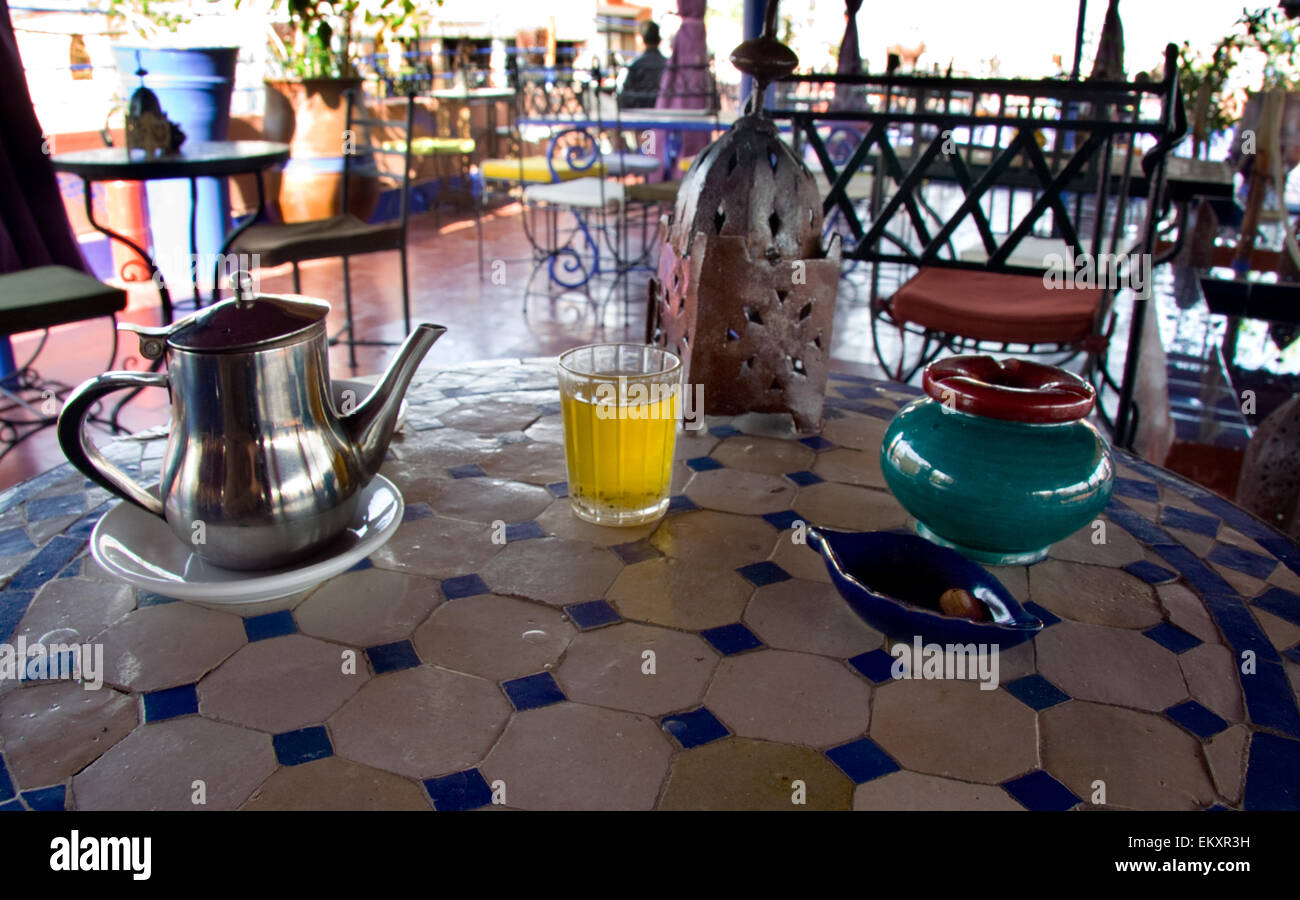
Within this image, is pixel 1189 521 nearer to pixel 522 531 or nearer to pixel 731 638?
pixel 731 638

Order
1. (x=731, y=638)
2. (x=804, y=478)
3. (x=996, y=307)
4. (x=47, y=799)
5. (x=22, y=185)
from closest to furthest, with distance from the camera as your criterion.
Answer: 1. (x=47, y=799)
2. (x=731, y=638)
3. (x=804, y=478)
4. (x=996, y=307)
5. (x=22, y=185)

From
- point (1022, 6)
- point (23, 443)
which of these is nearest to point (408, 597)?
point (23, 443)

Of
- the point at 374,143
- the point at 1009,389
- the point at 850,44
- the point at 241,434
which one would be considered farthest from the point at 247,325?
the point at 374,143

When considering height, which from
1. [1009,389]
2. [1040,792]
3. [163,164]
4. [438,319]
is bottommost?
[438,319]

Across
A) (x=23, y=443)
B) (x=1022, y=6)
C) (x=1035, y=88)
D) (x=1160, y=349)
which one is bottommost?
(x=23, y=443)

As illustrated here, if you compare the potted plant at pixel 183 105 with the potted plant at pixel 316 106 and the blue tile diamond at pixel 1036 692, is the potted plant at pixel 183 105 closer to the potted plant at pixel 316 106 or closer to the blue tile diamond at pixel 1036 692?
the potted plant at pixel 316 106

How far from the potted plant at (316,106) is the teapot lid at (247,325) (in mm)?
5509

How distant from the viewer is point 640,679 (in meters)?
0.82

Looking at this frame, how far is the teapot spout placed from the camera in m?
0.94

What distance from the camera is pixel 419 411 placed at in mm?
1444

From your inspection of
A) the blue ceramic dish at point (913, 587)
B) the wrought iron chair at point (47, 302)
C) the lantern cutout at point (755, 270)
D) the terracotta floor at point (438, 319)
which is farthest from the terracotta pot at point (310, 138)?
the blue ceramic dish at point (913, 587)

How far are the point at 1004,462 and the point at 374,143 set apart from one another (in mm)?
6639
